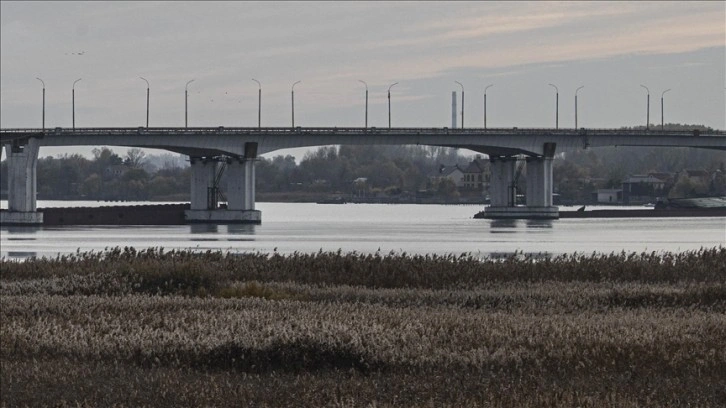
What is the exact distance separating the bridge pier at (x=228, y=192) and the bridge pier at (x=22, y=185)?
55.9ft

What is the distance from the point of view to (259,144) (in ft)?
432

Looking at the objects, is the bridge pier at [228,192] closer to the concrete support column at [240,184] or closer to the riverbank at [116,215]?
the concrete support column at [240,184]

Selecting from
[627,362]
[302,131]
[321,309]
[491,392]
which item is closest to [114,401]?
[491,392]

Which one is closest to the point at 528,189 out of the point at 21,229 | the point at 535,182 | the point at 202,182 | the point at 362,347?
the point at 535,182

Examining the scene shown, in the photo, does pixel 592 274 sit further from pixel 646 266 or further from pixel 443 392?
pixel 443 392

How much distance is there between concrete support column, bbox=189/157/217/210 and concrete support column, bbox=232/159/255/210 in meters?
3.32

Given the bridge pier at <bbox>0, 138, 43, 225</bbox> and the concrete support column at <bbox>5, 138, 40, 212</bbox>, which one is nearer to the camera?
the bridge pier at <bbox>0, 138, 43, 225</bbox>

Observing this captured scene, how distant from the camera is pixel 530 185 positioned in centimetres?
14925

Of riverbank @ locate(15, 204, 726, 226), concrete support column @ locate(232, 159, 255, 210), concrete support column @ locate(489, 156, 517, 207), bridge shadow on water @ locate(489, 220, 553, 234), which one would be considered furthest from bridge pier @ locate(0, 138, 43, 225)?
concrete support column @ locate(489, 156, 517, 207)

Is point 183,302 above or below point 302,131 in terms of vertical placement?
below

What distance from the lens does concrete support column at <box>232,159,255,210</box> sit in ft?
432

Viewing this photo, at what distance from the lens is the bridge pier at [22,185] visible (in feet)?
404

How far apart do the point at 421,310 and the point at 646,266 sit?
15368 millimetres

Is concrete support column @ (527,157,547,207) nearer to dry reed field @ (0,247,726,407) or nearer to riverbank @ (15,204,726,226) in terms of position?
riverbank @ (15,204,726,226)
